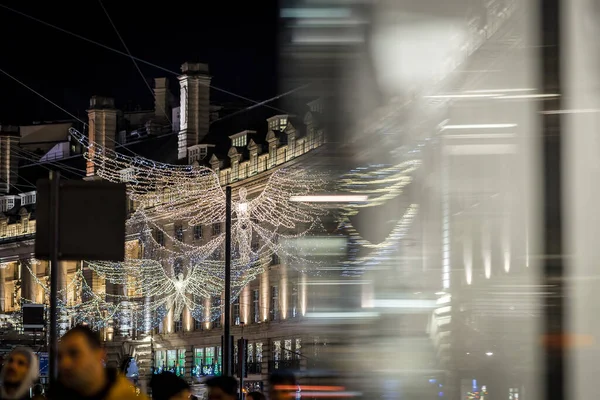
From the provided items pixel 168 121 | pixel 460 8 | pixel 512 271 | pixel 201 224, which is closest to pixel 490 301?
pixel 512 271

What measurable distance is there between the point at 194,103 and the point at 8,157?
2732cm

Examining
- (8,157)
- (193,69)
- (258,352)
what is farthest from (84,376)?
(8,157)

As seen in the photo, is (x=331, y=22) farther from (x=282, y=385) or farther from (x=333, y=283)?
(x=282, y=385)

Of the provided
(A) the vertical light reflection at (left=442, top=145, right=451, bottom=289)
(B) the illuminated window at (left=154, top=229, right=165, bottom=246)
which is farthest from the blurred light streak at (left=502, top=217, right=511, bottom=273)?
(B) the illuminated window at (left=154, top=229, right=165, bottom=246)

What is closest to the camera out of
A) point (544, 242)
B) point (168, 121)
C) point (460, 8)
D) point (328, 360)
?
point (544, 242)

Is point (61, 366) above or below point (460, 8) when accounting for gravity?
below

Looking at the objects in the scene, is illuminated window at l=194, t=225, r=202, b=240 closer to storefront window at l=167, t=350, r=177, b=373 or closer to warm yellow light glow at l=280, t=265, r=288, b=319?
storefront window at l=167, t=350, r=177, b=373

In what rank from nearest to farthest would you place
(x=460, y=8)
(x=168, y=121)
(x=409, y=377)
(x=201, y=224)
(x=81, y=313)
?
(x=460, y=8)
(x=409, y=377)
(x=201, y=224)
(x=81, y=313)
(x=168, y=121)

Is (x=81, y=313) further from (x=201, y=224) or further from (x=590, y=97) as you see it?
(x=590, y=97)

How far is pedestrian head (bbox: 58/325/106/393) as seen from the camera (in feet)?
17.6

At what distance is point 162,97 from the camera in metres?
86.4

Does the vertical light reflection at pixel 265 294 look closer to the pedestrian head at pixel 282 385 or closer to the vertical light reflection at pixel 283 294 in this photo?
the vertical light reflection at pixel 283 294

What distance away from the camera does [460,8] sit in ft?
17.2

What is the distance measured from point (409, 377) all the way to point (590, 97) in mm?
1771
